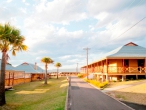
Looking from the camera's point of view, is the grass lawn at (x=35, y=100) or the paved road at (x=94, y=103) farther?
the grass lawn at (x=35, y=100)

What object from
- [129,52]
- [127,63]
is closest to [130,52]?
[129,52]

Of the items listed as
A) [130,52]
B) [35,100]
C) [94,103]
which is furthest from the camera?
[130,52]

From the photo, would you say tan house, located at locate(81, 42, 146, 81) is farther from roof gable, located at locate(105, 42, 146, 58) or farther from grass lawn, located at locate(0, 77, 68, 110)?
grass lawn, located at locate(0, 77, 68, 110)

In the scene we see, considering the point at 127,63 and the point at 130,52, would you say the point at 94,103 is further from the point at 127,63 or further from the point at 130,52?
the point at 130,52

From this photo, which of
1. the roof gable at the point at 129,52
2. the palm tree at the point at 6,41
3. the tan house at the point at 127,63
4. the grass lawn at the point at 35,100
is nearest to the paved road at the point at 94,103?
→ the grass lawn at the point at 35,100

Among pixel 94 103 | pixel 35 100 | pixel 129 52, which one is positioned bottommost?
pixel 35 100

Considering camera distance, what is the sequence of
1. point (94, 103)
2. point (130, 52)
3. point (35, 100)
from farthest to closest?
point (130, 52) < point (35, 100) < point (94, 103)

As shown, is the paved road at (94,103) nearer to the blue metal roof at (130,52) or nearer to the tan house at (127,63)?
the tan house at (127,63)

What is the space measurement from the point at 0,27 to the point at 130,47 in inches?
1105

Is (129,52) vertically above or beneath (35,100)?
above

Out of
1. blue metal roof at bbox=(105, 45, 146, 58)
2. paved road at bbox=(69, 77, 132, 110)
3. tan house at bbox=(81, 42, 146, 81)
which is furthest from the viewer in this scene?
blue metal roof at bbox=(105, 45, 146, 58)

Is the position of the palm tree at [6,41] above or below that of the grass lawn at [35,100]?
above

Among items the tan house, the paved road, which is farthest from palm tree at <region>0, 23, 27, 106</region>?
the tan house

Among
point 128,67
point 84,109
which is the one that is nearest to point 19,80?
point 128,67
